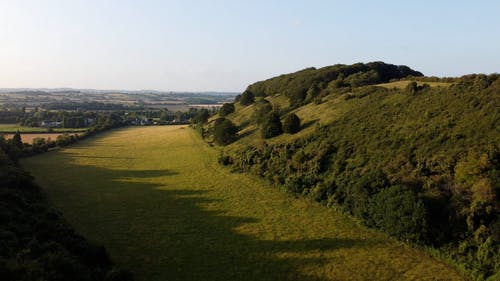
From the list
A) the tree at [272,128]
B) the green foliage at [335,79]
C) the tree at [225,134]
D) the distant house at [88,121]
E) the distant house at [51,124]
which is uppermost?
the green foliage at [335,79]

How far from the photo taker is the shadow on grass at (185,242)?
19.5 meters

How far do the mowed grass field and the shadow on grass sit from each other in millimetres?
60

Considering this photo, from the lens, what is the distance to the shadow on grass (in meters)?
19.5

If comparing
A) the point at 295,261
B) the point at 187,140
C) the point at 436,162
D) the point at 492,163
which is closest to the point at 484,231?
the point at 492,163

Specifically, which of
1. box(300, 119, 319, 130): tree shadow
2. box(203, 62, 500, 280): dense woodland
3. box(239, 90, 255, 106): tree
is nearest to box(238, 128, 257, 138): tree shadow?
box(203, 62, 500, 280): dense woodland

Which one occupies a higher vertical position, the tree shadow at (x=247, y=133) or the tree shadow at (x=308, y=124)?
the tree shadow at (x=308, y=124)

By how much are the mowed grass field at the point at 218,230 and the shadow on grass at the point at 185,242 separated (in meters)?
0.06

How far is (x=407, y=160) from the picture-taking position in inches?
1072

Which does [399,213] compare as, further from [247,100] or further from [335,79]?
[247,100]

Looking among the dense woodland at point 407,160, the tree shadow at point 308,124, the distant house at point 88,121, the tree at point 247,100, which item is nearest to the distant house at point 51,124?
the distant house at point 88,121

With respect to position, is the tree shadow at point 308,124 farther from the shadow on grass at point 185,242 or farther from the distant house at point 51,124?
the distant house at point 51,124

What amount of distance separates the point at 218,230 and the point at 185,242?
9.44 feet

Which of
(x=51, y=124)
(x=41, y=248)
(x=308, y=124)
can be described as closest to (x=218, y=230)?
(x=41, y=248)

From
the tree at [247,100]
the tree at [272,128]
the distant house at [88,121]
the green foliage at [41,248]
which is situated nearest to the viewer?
the green foliage at [41,248]
